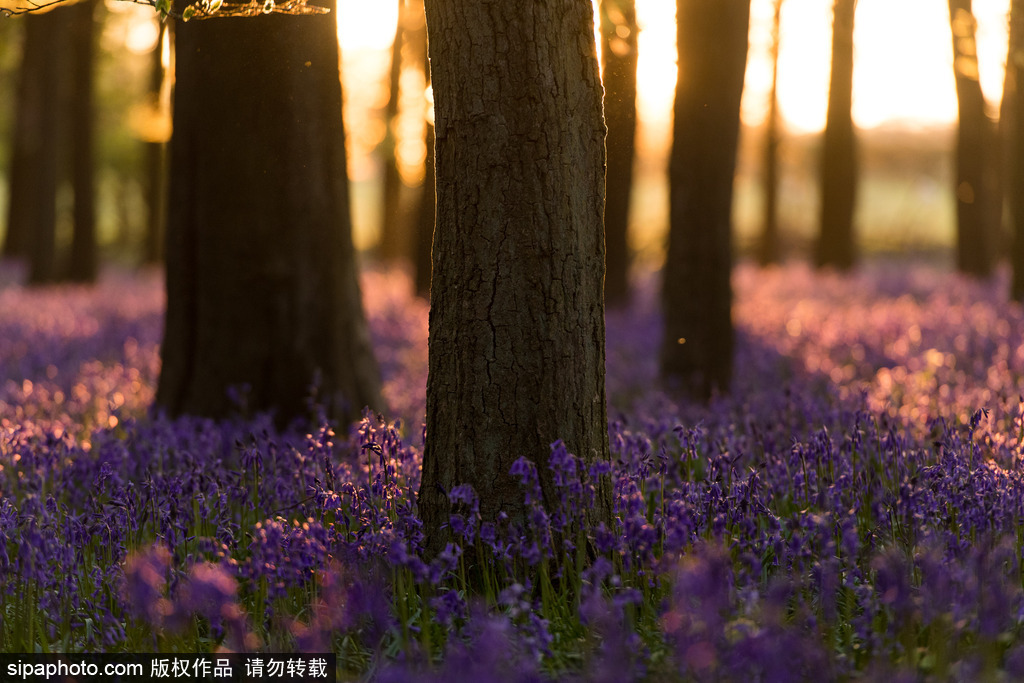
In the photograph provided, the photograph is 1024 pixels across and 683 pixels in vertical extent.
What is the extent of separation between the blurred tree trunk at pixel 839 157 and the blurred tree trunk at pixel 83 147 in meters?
13.9

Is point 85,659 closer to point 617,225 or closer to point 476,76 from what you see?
point 476,76

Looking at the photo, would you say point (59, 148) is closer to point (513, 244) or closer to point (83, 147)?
point (83, 147)

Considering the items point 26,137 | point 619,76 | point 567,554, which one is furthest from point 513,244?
point 26,137

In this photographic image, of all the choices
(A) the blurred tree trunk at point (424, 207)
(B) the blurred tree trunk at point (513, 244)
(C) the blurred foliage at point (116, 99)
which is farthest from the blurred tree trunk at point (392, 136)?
(B) the blurred tree trunk at point (513, 244)

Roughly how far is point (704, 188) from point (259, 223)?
365cm

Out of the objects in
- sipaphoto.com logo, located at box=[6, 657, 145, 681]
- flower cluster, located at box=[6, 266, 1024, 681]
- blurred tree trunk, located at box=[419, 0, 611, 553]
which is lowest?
sipaphoto.com logo, located at box=[6, 657, 145, 681]

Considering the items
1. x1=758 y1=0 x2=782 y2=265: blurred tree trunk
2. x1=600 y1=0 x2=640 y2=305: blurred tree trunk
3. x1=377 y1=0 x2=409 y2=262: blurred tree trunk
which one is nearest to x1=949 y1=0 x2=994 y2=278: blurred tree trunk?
x1=758 y1=0 x2=782 y2=265: blurred tree trunk

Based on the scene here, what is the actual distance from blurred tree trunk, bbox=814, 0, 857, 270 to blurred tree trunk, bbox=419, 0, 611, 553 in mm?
15015

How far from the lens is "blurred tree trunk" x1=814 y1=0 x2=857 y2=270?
1678cm

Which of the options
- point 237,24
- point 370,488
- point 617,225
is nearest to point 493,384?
point 370,488

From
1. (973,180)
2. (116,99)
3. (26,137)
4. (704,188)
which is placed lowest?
(704,188)

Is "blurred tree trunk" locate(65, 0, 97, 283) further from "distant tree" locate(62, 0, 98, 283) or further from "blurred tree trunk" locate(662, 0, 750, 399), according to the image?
"blurred tree trunk" locate(662, 0, 750, 399)

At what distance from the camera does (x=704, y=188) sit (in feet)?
24.6

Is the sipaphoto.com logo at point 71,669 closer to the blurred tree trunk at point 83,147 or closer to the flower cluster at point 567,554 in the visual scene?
the flower cluster at point 567,554
